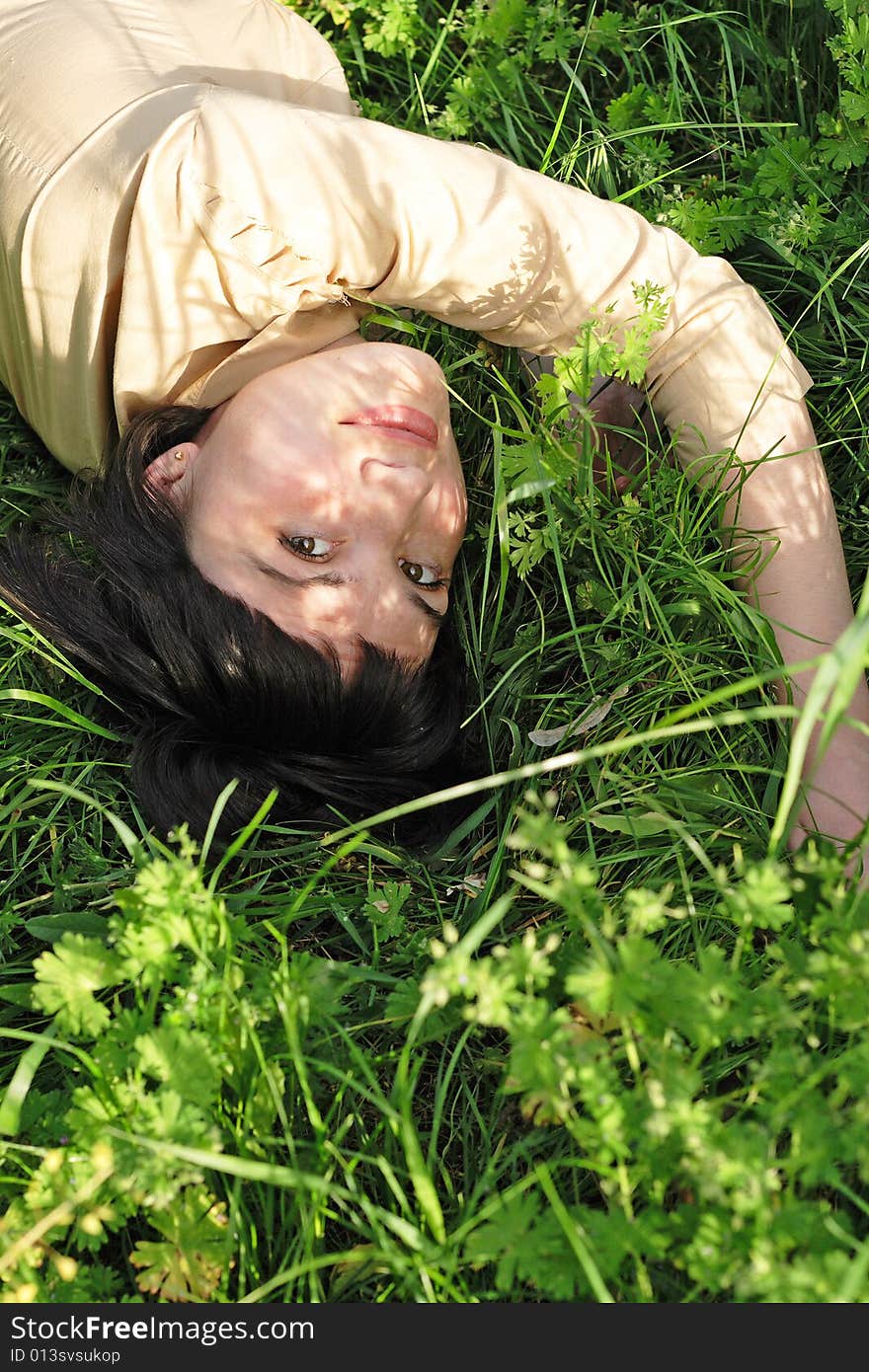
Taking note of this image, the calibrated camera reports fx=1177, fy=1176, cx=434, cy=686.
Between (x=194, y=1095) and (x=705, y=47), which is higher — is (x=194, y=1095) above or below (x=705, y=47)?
below

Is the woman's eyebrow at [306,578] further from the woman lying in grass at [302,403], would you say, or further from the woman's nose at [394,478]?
the woman's nose at [394,478]

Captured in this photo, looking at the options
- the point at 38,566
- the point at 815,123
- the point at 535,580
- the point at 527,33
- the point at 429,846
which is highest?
the point at 527,33

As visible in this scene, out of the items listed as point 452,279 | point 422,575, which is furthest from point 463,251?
point 422,575

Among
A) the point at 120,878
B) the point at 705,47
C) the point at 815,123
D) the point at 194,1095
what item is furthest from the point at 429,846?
the point at 705,47

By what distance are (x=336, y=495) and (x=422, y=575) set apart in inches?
13.8

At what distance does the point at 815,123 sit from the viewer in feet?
10.6

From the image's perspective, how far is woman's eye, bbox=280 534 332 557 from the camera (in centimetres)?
253

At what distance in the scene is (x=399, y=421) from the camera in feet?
8.30

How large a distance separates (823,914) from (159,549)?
174 cm

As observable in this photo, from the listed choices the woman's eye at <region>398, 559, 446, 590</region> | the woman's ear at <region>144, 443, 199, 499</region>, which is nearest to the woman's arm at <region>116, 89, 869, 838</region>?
the woman's ear at <region>144, 443, 199, 499</region>

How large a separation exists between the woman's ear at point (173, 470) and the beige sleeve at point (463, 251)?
319mm

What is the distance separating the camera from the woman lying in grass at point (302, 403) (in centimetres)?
249

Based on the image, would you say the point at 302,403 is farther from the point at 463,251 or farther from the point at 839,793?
the point at 839,793

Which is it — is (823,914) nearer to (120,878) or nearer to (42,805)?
(120,878)
